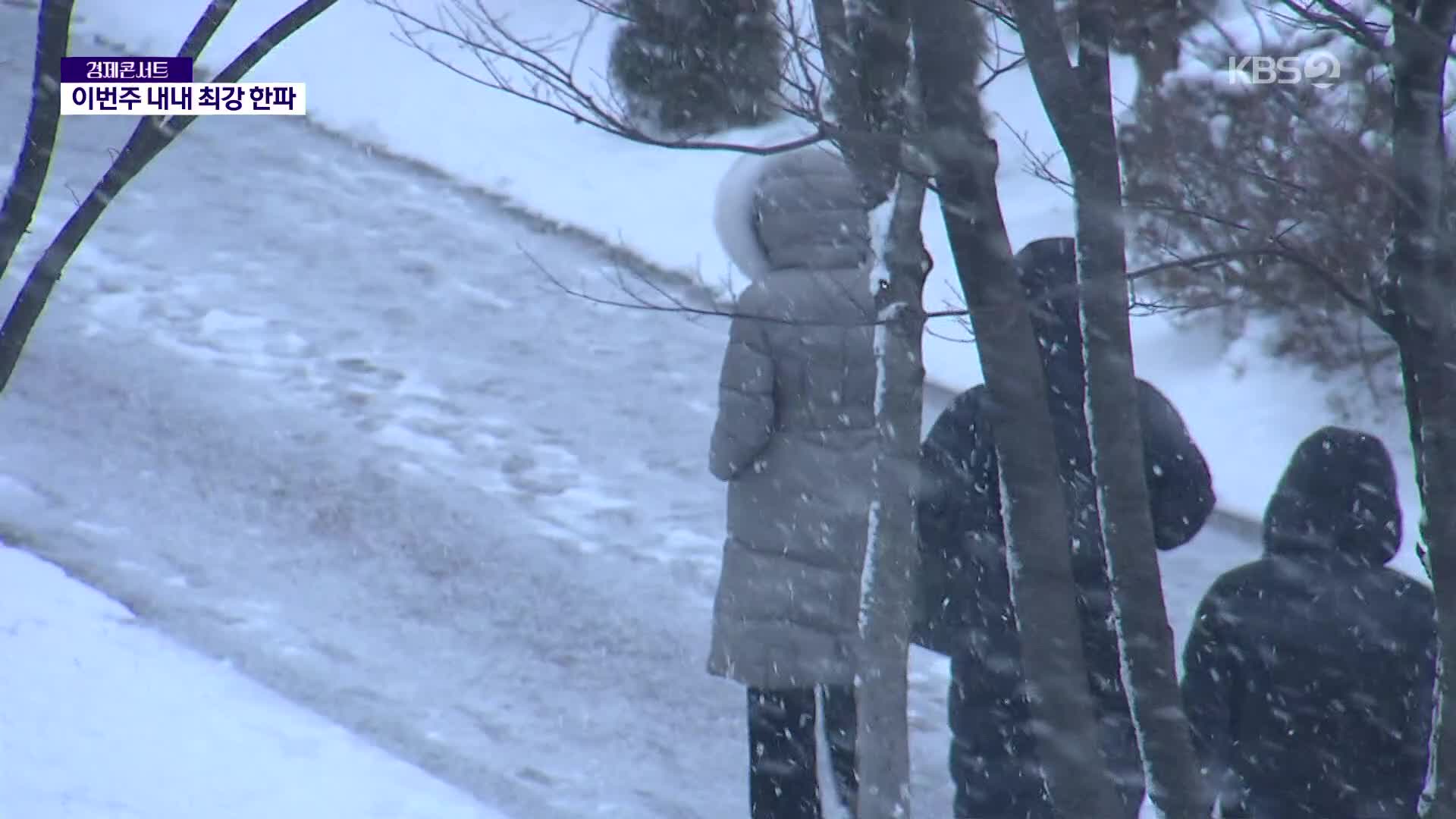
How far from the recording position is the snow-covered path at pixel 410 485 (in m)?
4.78

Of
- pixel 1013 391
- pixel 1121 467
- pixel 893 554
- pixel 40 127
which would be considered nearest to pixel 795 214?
pixel 893 554

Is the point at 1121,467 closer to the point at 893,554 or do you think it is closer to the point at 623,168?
the point at 893,554

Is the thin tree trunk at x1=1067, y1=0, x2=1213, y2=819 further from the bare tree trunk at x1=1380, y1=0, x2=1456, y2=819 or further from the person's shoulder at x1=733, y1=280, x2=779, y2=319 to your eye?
the person's shoulder at x1=733, y1=280, x2=779, y2=319

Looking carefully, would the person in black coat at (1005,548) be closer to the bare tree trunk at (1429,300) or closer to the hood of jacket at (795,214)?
the hood of jacket at (795,214)

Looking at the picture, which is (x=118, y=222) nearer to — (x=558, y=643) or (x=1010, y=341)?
(x=558, y=643)

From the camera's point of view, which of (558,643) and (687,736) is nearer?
(687,736)

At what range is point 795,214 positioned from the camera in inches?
134

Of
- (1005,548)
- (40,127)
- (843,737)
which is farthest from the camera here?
(843,737)

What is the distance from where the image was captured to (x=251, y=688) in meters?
4.60

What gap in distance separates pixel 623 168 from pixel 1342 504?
965 centimetres

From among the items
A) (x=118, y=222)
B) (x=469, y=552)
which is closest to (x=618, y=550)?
(x=469, y=552)

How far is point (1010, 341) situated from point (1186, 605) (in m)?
4.20

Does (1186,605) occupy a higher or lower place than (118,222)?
lower

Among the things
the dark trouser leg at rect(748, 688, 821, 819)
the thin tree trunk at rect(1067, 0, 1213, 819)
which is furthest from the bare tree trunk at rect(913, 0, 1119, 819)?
the dark trouser leg at rect(748, 688, 821, 819)
